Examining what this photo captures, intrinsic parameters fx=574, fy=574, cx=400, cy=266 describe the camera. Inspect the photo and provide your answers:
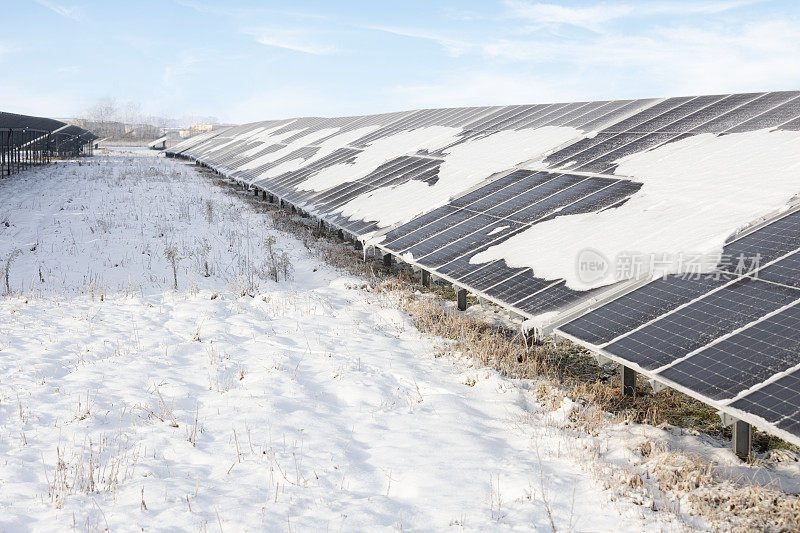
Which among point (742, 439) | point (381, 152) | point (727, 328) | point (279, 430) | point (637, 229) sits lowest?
point (279, 430)

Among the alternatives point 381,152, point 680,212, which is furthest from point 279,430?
point 381,152

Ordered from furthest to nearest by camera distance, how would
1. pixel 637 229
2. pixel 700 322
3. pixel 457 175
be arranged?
pixel 457 175 < pixel 637 229 < pixel 700 322

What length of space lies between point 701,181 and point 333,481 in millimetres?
8439

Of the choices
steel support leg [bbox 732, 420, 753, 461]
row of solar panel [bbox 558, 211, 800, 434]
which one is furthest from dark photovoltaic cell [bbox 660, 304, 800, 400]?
steel support leg [bbox 732, 420, 753, 461]

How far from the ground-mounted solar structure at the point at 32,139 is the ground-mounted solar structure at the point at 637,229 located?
37823mm

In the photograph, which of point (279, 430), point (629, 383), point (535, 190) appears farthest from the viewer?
point (535, 190)

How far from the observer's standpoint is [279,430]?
23.5ft

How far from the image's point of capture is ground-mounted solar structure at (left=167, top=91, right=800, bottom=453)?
620 centimetres

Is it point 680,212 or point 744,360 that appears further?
point 680,212

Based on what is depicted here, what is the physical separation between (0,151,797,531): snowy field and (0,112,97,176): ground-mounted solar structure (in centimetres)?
3872

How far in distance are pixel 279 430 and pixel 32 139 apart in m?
67.6

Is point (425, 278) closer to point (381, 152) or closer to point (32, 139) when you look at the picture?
point (381, 152)

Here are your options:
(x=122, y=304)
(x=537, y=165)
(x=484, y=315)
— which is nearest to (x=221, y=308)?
(x=122, y=304)

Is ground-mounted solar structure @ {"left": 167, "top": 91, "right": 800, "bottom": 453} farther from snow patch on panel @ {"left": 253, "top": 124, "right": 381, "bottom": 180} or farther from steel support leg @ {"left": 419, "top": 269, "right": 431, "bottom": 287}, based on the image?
snow patch on panel @ {"left": 253, "top": 124, "right": 381, "bottom": 180}
